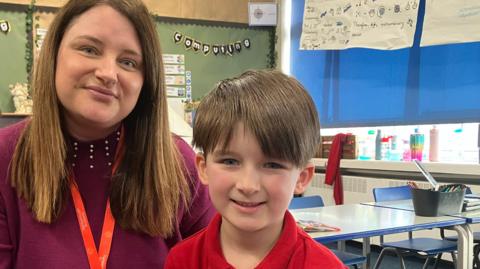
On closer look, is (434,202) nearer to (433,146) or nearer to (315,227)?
(315,227)

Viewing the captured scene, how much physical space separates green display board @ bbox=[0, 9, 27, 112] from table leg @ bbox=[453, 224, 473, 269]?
3551mm

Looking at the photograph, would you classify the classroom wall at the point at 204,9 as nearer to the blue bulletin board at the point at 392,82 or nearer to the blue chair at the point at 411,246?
the blue bulletin board at the point at 392,82

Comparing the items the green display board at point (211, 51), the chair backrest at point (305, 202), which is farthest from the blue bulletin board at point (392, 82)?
the chair backrest at point (305, 202)

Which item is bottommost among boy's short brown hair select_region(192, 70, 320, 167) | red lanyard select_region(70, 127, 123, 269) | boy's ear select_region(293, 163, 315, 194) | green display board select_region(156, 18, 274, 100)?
red lanyard select_region(70, 127, 123, 269)

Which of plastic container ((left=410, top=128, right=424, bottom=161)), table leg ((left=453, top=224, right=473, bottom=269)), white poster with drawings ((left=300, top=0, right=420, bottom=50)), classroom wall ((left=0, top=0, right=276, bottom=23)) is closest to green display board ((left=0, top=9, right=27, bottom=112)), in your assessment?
classroom wall ((left=0, top=0, right=276, bottom=23))

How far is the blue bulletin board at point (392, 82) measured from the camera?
378cm

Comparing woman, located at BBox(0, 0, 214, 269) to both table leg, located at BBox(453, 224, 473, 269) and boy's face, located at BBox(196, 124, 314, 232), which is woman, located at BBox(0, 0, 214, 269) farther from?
table leg, located at BBox(453, 224, 473, 269)

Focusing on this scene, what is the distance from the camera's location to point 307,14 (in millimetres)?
4906

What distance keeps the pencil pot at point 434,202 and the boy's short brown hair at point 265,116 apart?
5.47 feet

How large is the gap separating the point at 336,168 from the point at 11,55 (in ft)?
9.85

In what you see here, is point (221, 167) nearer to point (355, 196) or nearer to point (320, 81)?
point (355, 196)

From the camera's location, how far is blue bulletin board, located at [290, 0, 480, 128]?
378 cm

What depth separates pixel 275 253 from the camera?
0.95m

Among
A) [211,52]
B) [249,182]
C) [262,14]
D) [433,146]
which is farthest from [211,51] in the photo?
[249,182]
